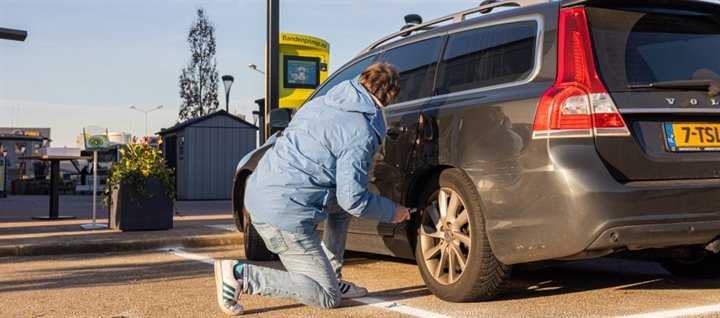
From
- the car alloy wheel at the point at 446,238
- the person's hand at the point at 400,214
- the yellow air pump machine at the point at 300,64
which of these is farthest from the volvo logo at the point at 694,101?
the yellow air pump machine at the point at 300,64

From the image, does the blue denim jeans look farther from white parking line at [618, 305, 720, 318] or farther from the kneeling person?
white parking line at [618, 305, 720, 318]

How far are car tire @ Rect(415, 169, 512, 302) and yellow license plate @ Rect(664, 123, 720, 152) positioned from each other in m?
1.05

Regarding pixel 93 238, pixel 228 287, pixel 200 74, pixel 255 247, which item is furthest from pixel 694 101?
pixel 200 74

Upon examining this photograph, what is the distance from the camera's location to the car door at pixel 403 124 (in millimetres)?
5094

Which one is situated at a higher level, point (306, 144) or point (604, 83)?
point (604, 83)

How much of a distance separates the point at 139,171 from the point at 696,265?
21.5ft

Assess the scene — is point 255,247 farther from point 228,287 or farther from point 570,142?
point 570,142

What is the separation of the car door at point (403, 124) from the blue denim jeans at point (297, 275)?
845 millimetres

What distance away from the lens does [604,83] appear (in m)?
4.04

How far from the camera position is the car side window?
4418mm

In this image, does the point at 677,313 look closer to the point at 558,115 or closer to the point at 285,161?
the point at 558,115

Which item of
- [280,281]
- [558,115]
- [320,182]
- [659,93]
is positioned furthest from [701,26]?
[280,281]

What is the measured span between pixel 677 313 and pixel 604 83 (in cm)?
131

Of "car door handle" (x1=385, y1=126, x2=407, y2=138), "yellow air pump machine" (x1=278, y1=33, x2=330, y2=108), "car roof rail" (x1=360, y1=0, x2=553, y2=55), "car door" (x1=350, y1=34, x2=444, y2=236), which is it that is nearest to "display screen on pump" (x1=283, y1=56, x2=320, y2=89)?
"yellow air pump machine" (x1=278, y1=33, x2=330, y2=108)
